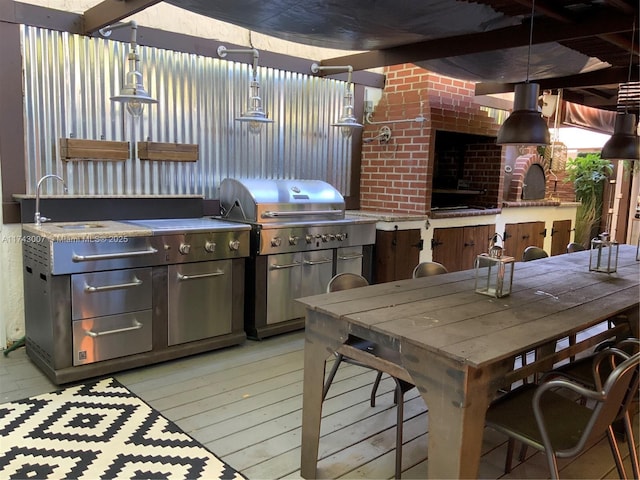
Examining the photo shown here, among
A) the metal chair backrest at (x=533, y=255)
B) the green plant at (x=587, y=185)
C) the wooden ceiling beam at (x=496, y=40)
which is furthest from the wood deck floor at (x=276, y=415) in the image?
the green plant at (x=587, y=185)

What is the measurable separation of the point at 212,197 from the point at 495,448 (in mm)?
3119

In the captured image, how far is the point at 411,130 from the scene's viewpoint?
5.31 m

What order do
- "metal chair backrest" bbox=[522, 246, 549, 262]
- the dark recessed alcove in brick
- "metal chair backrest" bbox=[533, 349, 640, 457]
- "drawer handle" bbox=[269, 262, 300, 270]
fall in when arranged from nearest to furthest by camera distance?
"metal chair backrest" bbox=[533, 349, 640, 457] < "drawer handle" bbox=[269, 262, 300, 270] < "metal chair backrest" bbox=[522, 246, 549, 262] < the dark recessed alcove in brick

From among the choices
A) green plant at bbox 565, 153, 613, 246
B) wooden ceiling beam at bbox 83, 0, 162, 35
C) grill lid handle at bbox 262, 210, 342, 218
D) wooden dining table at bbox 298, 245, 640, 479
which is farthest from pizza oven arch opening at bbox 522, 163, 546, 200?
wooden ceiling beam at bbox 83, 0, 162, 35

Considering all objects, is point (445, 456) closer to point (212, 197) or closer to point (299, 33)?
point (299, 33)

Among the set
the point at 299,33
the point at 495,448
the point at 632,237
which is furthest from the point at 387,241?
the point at 632,237

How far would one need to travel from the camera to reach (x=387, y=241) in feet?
16.2

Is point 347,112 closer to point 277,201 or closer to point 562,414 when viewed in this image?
point 277,201

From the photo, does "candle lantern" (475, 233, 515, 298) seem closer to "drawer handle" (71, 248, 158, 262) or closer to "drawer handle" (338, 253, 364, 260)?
"drawer handle" (338, 253, 364, 260)

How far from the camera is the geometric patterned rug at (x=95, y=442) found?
236 centimetres

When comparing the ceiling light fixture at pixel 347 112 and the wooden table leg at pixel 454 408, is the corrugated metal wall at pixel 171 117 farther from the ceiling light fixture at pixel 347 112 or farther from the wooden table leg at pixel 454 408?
the wooden table leg at pixel 454 408

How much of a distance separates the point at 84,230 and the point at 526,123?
2.83m

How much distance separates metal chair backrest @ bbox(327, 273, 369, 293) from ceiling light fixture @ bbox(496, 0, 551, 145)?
3.87ft

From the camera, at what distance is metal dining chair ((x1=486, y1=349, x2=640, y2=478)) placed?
1751 mm
